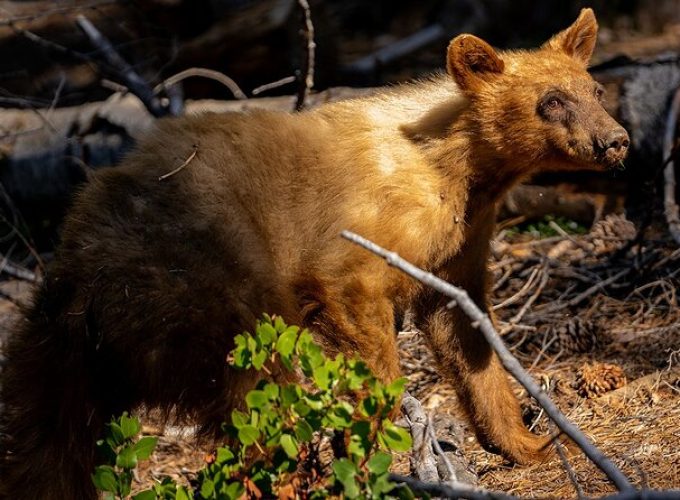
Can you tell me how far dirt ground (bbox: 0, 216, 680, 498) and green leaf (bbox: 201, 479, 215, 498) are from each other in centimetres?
173

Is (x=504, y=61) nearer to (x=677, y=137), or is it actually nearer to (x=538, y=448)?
(x=538, y=448)

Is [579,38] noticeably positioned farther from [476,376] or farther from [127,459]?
[127,459]

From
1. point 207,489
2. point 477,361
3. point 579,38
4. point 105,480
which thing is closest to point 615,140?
point 579,38

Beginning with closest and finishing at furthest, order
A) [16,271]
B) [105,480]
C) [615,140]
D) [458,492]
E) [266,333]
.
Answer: [458,492] < [266,333] < [105,480] < [615,140] < [16,271]

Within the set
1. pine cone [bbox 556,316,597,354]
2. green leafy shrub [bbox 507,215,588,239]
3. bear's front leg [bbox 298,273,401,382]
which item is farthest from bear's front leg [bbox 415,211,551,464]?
green leafy shrub [bbox 507,215,588,239]

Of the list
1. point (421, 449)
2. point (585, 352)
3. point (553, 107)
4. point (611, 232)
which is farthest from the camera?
point (611, 232)

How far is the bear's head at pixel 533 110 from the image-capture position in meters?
5.21

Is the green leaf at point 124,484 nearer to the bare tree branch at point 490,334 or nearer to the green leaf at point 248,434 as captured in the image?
the green leaf at point 248,434

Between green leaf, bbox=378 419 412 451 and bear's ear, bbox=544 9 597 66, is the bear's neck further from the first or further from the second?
green leaf, bbox=378 419 412 451

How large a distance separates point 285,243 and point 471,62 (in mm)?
1424

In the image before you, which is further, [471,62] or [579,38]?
[579,38]

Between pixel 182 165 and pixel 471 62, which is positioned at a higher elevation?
pixel 471 62

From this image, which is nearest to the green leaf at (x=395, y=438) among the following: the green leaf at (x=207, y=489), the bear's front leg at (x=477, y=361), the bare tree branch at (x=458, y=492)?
the bare tree branch at (x=458, y=492)

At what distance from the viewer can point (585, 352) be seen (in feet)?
21.1
